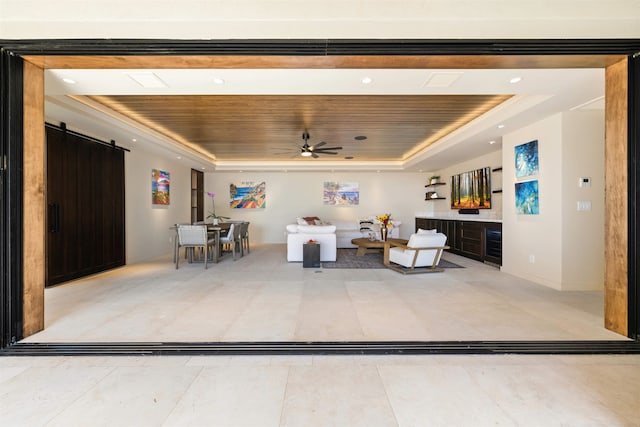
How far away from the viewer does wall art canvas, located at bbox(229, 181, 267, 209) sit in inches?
404

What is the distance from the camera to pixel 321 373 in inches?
78.6

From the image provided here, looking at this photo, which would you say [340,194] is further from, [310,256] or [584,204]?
[584,204]

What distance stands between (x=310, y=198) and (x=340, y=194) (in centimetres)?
114

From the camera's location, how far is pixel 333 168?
31.5 feet

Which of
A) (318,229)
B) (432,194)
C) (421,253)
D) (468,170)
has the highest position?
(468,170)

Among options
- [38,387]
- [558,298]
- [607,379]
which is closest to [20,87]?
[38,387]

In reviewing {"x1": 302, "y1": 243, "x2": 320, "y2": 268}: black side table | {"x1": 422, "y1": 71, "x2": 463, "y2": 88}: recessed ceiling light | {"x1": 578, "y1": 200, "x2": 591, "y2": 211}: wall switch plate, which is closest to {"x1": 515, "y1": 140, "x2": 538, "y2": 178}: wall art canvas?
{"x1": 578, "y1": 200, "x2": 591, "y2": 211}: wall switch plate

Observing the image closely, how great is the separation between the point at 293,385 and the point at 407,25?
3.03 meters

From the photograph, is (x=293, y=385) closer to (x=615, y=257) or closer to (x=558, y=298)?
(x=615, y=257)

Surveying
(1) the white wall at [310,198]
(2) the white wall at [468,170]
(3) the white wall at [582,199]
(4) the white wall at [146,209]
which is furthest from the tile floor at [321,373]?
(1) the white wall at [310,198]

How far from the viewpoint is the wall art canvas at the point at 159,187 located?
6985 mm

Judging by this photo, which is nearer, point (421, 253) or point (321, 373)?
point (321, 373)

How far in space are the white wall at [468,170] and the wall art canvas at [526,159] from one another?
5.26ft

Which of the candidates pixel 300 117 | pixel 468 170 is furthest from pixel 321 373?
pixel 468 170
